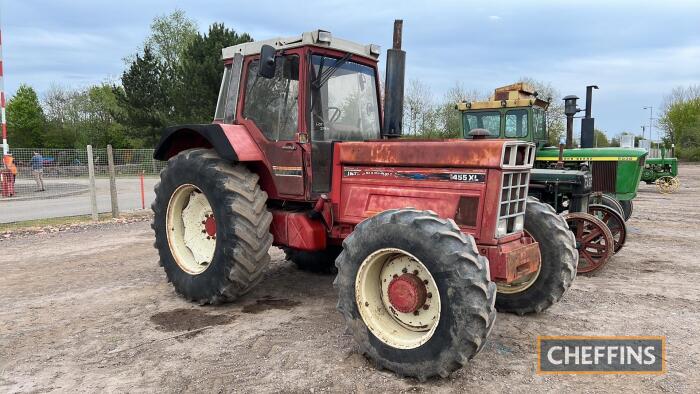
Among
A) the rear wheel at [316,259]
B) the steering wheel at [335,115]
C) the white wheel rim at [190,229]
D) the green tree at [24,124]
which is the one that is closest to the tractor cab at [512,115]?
the rear wheel at [316,259]

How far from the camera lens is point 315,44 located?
443cm

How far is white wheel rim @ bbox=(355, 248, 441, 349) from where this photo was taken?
11.1 feet

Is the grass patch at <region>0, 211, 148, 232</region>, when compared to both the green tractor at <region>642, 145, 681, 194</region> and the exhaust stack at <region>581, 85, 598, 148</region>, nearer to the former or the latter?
the exhaust stack at <region>581, 85, 598, 148</region>

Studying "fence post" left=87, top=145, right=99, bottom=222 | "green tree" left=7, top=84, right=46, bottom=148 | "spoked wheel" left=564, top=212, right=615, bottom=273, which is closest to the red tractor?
"spoked wheel" left=564, top=212, right=615, bottom=273

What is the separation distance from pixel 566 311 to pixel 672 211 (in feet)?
34.3

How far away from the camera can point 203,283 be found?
4.73m

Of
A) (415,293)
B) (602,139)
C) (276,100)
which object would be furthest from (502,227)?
(602,139)

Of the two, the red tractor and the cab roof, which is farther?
the cab roof

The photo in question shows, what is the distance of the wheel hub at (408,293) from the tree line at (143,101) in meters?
26.0

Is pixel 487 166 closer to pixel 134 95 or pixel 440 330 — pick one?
pixel 440 330

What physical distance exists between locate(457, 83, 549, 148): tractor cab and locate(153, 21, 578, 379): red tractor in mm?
5108

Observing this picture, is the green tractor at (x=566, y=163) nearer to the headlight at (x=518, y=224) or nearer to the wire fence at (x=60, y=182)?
the headlight at (x=518, y=224)

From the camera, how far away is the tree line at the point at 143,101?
93.4 ft

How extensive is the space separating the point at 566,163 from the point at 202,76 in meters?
22.6
